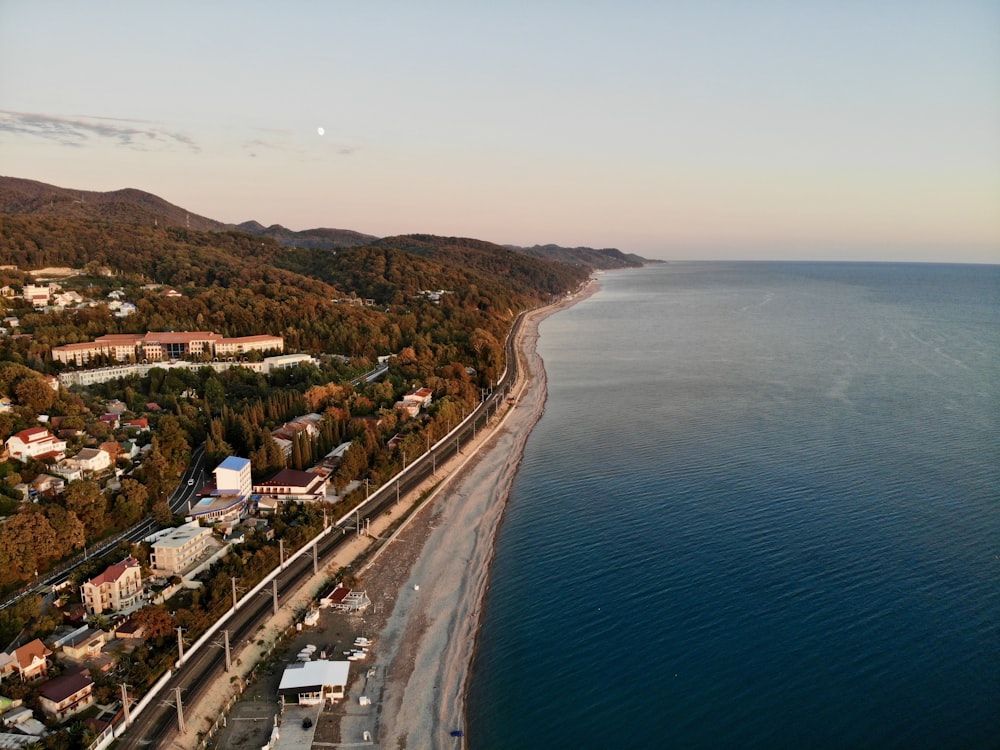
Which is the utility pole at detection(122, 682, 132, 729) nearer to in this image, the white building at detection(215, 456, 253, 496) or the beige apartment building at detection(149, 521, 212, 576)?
the beige apartment building at detection(149, 521, 212, 576)

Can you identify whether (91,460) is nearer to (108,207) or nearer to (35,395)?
(35,395)

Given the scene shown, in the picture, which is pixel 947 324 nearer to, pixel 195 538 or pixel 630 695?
pixel 630 695

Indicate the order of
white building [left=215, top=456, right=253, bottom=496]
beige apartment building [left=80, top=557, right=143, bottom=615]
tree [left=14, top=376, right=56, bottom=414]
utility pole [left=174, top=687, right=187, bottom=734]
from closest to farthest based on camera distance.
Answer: utility pole [left=174, top=687, right=187, bottom=734]
beige apartment building [left=80, top=557, right=143, bottom=615]
white building [left=215, top=456, right=253, bottom=496]
tree [left=14, top=376, right=56, bottom=414]

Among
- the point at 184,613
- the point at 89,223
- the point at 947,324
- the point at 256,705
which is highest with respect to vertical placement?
the point at 89,223

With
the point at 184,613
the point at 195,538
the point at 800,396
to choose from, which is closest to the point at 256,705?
the point at 184,613

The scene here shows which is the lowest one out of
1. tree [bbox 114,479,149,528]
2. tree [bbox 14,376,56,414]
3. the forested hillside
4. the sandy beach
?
the sandy beach

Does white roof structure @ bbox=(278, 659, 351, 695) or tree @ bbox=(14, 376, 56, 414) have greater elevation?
tree @ bbox=(14, 376, 56, 414)

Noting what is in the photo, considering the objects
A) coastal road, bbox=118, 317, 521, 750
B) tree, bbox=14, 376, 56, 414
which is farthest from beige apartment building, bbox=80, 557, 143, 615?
tree, bbox=14, 376, 56, 414
